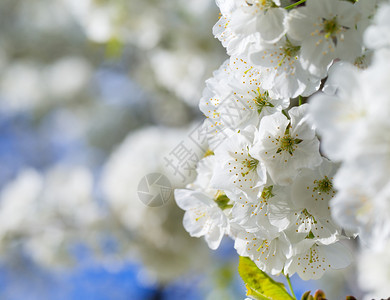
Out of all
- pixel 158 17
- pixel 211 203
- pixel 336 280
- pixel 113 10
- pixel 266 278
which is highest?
pixel 113 10

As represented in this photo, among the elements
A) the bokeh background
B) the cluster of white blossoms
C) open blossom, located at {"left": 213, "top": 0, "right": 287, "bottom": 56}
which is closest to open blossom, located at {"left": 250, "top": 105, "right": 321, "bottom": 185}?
the cluster of white blossoms

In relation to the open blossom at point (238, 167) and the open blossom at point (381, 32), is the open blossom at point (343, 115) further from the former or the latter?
the open blossom at point (238, 167)

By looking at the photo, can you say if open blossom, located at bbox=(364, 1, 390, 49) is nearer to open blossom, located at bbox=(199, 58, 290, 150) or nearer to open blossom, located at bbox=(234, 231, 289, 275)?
open blossom, located at bbox=(199, 58, 290, 150)

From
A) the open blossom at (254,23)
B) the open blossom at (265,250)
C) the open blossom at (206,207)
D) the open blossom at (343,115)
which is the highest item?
the open blossom at (254,23)

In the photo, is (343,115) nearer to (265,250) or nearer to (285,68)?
(285,68)

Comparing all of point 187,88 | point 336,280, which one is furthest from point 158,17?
point 336,280

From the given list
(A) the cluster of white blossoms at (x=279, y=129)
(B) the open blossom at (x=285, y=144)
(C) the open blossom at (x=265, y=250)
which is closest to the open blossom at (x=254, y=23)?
(A) the cluster of white blossoms at (x=279, y=129)

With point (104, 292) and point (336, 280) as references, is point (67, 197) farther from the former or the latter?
point (336, 280)
